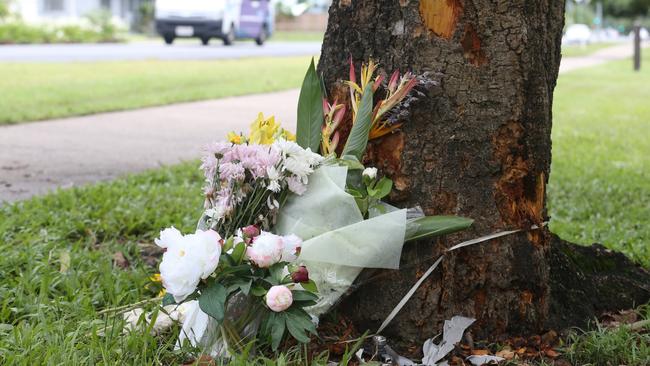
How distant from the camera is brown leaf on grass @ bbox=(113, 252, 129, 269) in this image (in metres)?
4.14

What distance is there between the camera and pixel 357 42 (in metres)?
3.10

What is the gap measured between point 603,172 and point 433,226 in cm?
449

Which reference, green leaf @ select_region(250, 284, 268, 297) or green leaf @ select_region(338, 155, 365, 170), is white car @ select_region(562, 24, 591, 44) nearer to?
green leaf @ select_region(338, 155, 365, 170)

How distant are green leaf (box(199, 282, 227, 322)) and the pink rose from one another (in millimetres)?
130

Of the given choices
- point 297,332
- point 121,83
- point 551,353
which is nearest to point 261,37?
point 121,83

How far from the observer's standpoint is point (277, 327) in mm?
2602

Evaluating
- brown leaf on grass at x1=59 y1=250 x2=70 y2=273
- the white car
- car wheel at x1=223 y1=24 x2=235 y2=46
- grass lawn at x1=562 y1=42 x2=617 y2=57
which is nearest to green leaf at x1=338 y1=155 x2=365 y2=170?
brown leaf on grass at x1=59 y1=250 x2=70 y2=273

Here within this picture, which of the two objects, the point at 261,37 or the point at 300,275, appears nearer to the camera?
the point at 300,275

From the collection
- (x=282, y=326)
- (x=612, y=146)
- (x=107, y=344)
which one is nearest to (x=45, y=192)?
(x=107, y=344)

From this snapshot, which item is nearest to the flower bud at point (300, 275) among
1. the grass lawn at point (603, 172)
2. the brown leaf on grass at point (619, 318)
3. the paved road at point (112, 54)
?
the brown leaf on grass at point (619, 318)

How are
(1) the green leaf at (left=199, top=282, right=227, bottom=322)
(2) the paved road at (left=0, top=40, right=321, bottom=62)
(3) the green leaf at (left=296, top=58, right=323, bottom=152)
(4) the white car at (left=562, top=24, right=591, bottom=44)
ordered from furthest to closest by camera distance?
(4) the white car at (left=562, top=24, right=591, bottom=44)
(2) the paved road at (left=0, top=40, right=321, bottom=62)
(3) the green leaf at (left=296, top=58, right=323, bottom=152)
(1) the green leaf at (left=199, top=282, right=227, bottom=322)

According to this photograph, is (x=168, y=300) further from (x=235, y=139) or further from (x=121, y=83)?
(x=121, y=83)

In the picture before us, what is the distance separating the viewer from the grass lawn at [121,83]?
10.3 metres

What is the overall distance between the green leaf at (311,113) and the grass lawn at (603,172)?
1.95 metres
